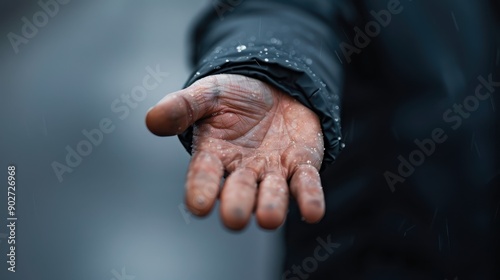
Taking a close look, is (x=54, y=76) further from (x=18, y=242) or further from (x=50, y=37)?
(x=18, y=242)

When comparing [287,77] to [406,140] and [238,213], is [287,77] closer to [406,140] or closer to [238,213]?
[238,213]

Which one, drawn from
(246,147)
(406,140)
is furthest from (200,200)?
(406,140)

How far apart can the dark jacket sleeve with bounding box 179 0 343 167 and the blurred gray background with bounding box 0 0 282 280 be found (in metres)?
0.11

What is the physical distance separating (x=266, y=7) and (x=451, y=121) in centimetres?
42

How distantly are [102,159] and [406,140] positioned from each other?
655 mm

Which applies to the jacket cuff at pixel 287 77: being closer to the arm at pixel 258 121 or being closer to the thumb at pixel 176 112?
the arm at pixel 258 121

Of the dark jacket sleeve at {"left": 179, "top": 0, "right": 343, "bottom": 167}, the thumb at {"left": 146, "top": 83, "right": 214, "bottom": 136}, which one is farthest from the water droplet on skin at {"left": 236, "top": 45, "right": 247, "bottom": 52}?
the thumb at {"left": 146, "top": 83, "right": 214, "bottom": 136}

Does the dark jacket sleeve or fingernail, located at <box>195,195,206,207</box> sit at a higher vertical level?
the dark jacket sleeve

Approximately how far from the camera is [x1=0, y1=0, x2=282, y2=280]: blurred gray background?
4.33 ft

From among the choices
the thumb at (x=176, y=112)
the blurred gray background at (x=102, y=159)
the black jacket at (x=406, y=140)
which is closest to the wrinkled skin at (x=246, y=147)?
the thumb at (x=176, y=112)

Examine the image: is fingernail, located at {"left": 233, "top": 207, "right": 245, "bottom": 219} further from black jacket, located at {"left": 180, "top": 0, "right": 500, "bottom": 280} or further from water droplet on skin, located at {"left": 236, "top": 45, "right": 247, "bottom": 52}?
black jacket, located at {"left": 180, "top": 0, "right": 500, "bottom": 280}

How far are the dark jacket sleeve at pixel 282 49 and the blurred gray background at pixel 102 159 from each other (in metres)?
0.11

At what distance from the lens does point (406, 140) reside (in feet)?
4.10

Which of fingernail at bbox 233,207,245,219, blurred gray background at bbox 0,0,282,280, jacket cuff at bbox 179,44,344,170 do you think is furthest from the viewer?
blurred gray background at bbox 0,0,282,280
